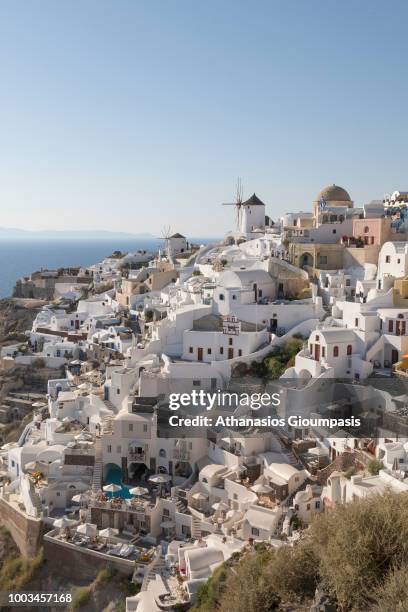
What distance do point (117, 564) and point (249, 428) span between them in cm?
726

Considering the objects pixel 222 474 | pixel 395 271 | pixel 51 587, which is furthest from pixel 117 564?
pixel 395 271

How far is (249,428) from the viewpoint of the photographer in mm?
25188

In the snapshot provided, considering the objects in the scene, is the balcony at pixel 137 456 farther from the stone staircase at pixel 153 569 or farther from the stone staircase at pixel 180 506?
the stone staircase at pixel 153 569

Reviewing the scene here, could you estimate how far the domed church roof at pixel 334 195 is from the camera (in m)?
44.8

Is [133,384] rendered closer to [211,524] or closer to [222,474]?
[222,474]

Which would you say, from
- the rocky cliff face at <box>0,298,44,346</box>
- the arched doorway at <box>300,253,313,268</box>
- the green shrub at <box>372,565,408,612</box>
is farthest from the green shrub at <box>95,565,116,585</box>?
the rocky cliff face at <box>0,298,44,346</box>

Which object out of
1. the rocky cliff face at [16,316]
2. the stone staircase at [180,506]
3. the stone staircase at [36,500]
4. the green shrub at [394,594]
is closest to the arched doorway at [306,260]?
the stone staircase at [180,506]

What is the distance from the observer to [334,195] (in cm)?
4500

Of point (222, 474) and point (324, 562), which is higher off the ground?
point (324, 562)

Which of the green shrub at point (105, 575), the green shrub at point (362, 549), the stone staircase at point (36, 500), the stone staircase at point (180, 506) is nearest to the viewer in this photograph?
the green shrub at point (362, 549)

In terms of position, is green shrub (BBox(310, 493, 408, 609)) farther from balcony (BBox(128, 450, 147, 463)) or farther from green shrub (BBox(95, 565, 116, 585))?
balcony (BBox(128, 450, 147, 463))
